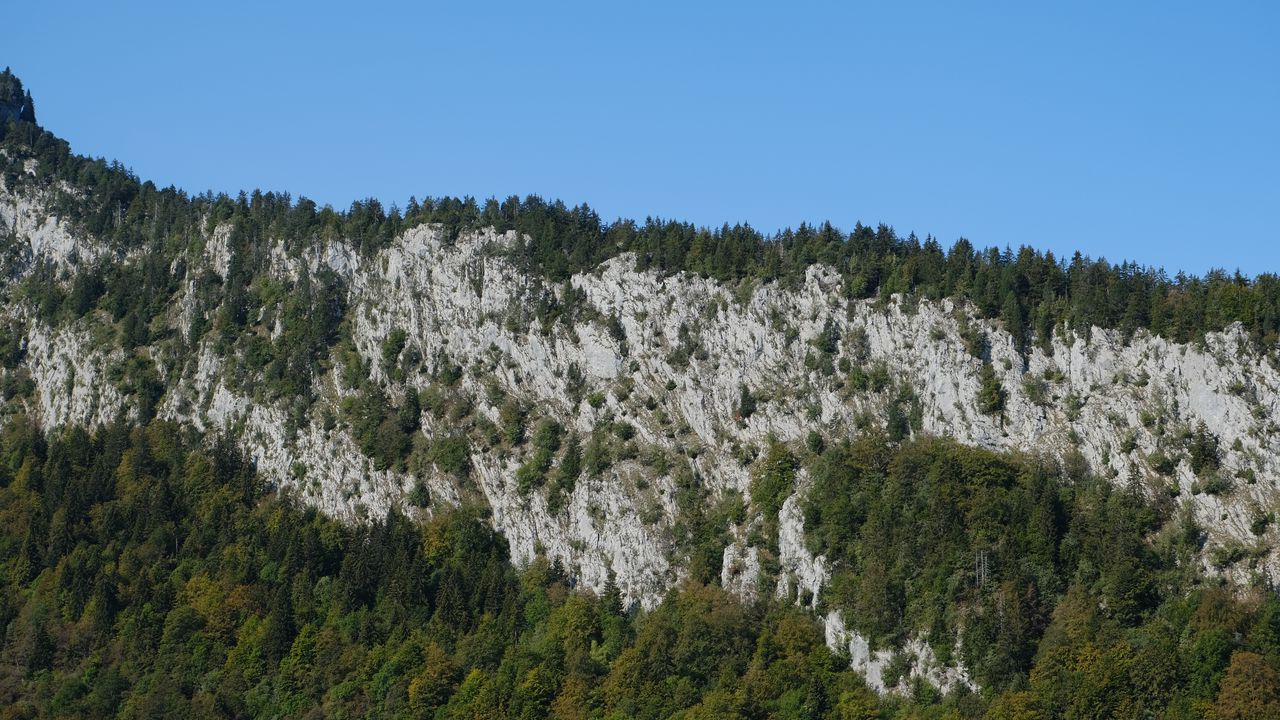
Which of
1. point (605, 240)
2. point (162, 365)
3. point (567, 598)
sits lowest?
point (567, 598)

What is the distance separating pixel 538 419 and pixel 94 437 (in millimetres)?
49392

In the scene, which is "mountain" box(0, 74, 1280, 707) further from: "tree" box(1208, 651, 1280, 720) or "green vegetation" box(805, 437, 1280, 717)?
"tree" box(1208, 651, 1280, 720)

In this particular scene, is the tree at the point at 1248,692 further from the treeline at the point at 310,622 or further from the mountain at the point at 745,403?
the treeline at the point at 310,622

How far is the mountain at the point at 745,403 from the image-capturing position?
5266 inches

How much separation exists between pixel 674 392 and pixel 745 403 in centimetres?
792

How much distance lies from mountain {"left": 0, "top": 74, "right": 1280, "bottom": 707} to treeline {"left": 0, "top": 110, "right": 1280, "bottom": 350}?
388 mm

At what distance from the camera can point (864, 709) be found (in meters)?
127

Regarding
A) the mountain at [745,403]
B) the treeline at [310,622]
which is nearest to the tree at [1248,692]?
the mountain at [745,403]

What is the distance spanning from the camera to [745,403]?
15575 centimetres

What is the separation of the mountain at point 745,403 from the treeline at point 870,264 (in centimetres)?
39

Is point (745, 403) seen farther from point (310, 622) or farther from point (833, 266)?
point (310, 622)

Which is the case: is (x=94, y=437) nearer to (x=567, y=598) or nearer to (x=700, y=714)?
(x=567, y=598)

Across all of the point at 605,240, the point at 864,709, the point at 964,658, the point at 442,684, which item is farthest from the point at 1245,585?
the point at 605,240

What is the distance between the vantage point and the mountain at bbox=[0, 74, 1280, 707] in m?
134
